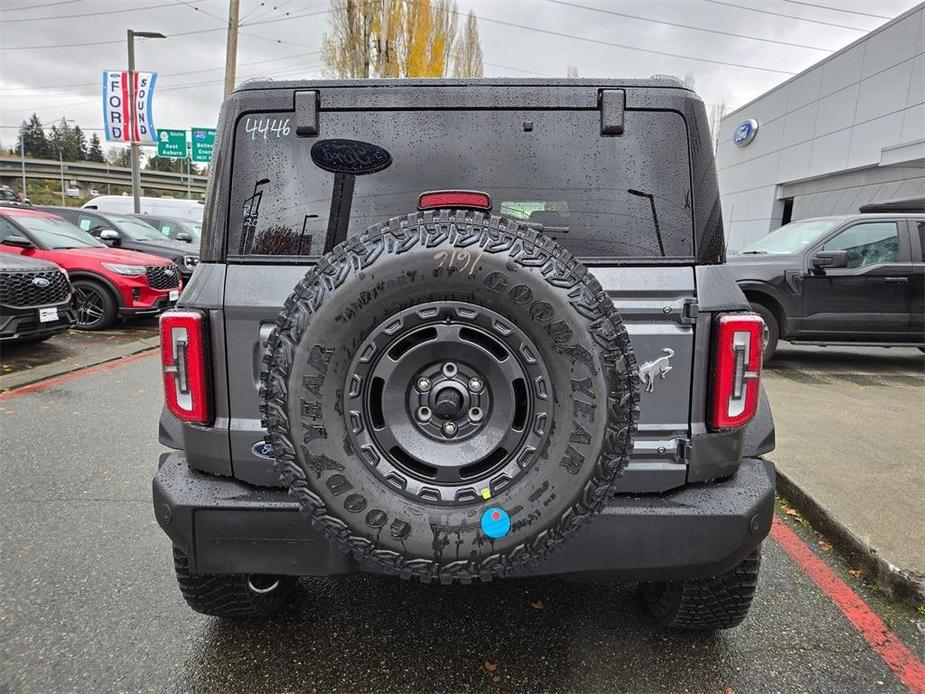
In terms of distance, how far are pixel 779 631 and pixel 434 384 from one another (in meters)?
1.84

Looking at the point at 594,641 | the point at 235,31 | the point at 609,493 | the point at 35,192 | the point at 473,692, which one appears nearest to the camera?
the point at 609,493

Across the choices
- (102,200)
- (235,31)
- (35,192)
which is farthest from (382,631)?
(35,192)

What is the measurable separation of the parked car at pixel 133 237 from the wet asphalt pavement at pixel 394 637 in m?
9.19

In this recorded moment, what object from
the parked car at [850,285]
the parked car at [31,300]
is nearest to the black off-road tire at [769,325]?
the parked car at [850,285]

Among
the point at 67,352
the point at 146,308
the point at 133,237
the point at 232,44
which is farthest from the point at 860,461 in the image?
the point at 232,44

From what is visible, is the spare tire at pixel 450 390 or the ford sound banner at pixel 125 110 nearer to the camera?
the spare tire at pixel 450 390

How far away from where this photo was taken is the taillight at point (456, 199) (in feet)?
6.15

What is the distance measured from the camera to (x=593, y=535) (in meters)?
1.81

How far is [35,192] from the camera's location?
202 ft

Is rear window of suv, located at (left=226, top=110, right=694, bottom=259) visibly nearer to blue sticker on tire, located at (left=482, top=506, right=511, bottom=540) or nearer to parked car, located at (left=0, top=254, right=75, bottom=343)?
blue sticker on tire, located at (left=482, top=506, right=511, bottom=540)

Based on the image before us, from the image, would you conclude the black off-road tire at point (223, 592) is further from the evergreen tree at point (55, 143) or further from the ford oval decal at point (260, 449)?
the evergreen tree at point (55, 143)

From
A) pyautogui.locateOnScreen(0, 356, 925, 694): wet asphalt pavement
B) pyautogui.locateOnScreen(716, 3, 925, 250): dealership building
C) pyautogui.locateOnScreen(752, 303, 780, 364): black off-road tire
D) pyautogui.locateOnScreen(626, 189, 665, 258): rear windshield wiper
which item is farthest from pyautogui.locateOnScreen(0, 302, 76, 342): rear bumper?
pyautogui.locateOnScreen(716, 3, 925, 250): dealership building

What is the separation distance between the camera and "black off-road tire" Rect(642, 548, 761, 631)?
210 cm

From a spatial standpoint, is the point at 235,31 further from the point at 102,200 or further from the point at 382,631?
the point at 382,631
